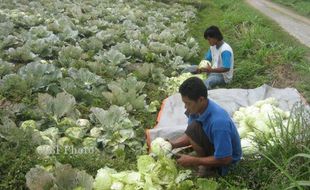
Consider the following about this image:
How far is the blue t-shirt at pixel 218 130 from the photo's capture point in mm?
3648

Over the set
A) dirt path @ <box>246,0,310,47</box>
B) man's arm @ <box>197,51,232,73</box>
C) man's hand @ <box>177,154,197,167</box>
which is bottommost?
dirt path @ <box>246,0,310,47</box>

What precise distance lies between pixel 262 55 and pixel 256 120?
336cm

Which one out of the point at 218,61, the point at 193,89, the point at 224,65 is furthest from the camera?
the point at 218,61

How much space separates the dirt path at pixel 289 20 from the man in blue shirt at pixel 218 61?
4.33m

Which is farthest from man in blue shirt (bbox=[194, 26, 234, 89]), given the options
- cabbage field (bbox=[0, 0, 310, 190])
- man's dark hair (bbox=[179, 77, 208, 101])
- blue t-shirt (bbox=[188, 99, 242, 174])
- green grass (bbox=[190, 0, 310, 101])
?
man's dark hair (bbox=[179, 77, 208, 101])

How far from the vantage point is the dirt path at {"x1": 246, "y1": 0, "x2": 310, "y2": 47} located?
11.5 metres

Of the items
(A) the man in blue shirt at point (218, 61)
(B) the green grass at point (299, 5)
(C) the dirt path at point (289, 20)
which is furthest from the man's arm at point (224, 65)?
(B) the green grass at point (299, 5)

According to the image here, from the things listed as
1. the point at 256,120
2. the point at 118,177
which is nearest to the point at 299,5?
the point at 256,120

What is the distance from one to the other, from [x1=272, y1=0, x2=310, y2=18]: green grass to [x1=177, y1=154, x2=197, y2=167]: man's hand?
13.6 metres

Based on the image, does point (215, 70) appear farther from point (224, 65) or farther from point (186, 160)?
point (186, 160)

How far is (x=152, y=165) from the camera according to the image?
12.6 ft

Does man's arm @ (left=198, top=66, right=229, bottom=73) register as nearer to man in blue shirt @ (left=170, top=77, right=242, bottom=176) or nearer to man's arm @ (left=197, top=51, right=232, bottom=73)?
man's arm @ (left=197, top=51, right=232, bottom=73)

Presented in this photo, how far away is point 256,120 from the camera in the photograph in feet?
15.4

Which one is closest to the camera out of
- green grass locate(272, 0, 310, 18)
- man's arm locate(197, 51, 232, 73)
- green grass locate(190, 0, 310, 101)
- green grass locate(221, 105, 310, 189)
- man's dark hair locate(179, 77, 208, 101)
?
man's dark hair locate(179, 77, 208, 101)
